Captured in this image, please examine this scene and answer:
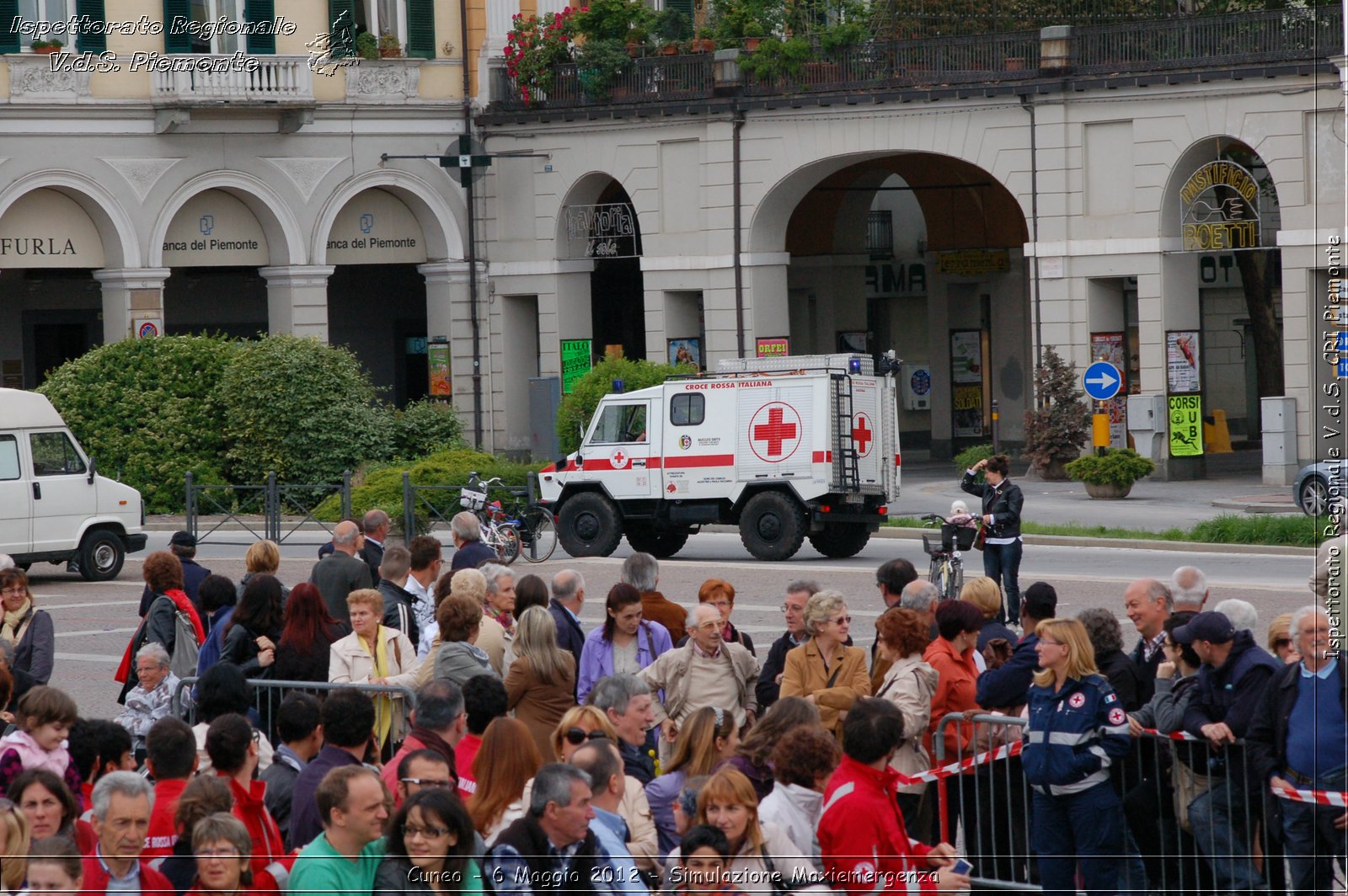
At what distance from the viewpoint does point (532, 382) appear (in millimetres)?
37625

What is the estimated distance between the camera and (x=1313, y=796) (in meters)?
7.91

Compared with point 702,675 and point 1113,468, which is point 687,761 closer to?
point 702,675

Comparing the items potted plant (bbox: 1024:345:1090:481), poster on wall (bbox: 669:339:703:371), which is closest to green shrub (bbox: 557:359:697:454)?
poster on wall (bbox: 669:339:703:371)

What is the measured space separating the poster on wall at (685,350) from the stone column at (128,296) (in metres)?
9.93

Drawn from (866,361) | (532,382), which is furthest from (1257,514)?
(532,382)

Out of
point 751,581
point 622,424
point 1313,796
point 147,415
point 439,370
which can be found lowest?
point 751,581

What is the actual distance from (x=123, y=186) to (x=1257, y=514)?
21.5 metres

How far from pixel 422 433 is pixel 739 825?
1094 inches

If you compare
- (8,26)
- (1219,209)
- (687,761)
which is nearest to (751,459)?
(1219,209)

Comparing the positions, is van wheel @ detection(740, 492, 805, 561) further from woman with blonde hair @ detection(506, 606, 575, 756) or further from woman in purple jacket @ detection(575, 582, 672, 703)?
woman with blonde hair @ detection(506, 606, 575, 756)

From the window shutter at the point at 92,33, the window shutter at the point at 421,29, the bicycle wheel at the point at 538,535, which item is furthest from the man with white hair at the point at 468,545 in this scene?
the window shutter at the point at 421,29

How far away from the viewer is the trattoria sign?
3206cm

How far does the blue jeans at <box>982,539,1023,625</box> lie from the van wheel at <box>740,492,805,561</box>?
245 inches

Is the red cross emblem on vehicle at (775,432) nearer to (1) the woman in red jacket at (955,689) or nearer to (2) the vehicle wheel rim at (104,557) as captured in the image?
(2) the vehicle wheel rim at (104,557)
